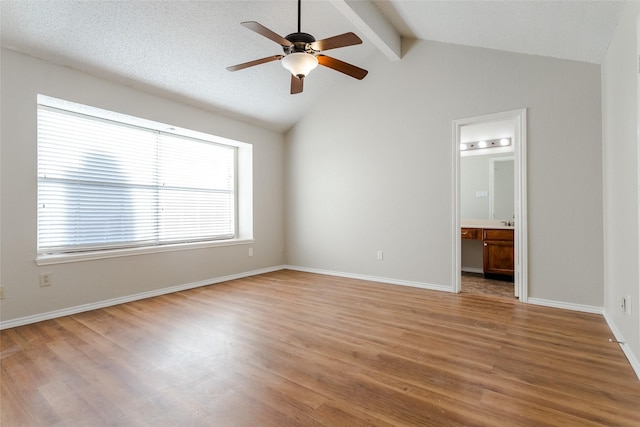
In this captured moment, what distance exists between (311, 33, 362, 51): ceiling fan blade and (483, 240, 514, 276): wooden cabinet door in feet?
11.9

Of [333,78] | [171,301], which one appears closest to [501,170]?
[333,78]

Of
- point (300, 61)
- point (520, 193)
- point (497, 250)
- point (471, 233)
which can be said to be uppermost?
point (300, 61)

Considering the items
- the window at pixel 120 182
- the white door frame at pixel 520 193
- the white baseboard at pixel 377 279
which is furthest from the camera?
the white baseboard at pixel 377 279

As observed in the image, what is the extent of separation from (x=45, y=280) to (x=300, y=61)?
10.4 feet

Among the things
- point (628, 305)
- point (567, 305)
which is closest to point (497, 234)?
point (567, 305)

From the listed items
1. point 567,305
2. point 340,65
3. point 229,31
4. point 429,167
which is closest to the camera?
point 340,65

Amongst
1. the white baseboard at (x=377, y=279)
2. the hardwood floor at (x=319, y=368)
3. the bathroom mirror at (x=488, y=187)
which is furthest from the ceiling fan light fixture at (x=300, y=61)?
the bathroom mirror at (x=488, y=187)

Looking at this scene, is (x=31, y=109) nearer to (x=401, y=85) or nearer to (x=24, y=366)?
(x=24, y=366)

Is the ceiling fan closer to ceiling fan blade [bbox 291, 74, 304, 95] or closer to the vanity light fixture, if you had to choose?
ceiling fan blade [bbox 291, 74, 304, 95]

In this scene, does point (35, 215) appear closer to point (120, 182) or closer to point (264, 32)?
point (120, 182)

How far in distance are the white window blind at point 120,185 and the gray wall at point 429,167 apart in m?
1.55

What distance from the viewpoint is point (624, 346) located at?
218 centimetres

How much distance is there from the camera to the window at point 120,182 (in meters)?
3.16

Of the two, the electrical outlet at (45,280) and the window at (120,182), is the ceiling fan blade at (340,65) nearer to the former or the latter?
the window at (120,182)
